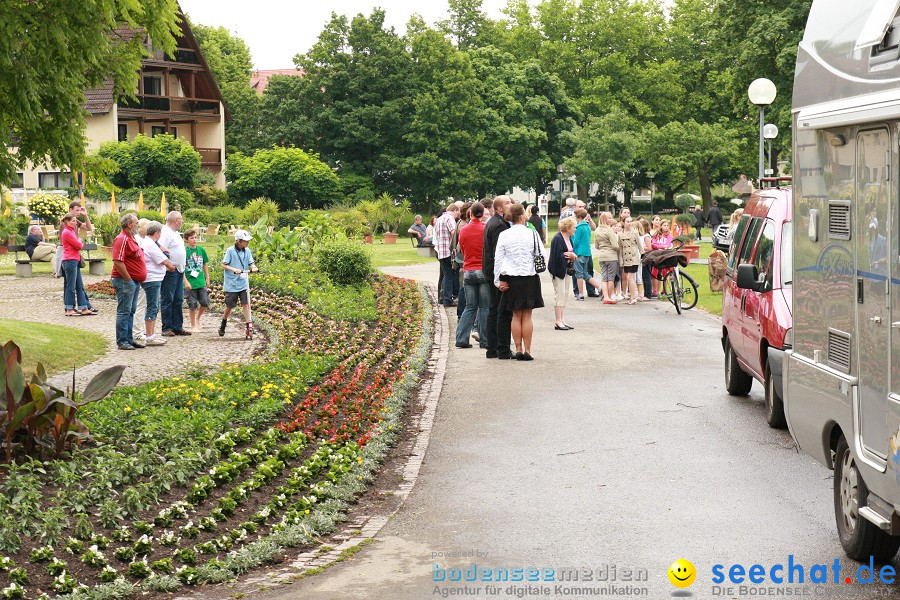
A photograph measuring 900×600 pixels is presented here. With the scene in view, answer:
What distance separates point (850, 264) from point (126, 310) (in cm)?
1206

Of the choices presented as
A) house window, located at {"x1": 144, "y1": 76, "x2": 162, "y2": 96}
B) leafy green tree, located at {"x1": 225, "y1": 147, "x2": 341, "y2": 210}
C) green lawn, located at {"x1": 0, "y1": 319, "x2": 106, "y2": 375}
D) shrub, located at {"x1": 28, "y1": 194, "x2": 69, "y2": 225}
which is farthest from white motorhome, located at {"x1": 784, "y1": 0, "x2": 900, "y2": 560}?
house window, located at {"x1": 144, "y1": 76, "x2": 162, "y2": 96}

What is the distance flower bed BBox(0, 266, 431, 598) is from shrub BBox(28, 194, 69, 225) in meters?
32.4

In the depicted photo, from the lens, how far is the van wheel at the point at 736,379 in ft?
41.1

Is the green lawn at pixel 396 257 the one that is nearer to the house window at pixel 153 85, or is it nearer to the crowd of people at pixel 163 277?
the crowd of people at pixel 163 277

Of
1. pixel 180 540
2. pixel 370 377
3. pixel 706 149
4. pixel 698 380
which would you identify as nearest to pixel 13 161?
pixel 370 377

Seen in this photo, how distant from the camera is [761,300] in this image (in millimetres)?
11000

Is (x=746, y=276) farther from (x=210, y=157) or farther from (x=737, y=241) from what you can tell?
(x=210, y=157)

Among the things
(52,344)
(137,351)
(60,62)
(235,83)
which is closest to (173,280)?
(137,351)

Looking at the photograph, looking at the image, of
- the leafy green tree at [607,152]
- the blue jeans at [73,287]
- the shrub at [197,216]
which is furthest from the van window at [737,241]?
the leafy green tree at [607,152]

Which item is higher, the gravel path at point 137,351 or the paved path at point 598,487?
the gravel path at point 137,351

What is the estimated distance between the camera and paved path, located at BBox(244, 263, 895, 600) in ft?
A: 22.2

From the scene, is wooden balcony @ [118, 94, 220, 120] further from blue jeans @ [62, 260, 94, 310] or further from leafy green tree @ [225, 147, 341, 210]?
blue jeans @ [62, 260, 94, 310]

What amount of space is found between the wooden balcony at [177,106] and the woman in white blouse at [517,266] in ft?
180

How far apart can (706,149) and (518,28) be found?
27.3 meters
